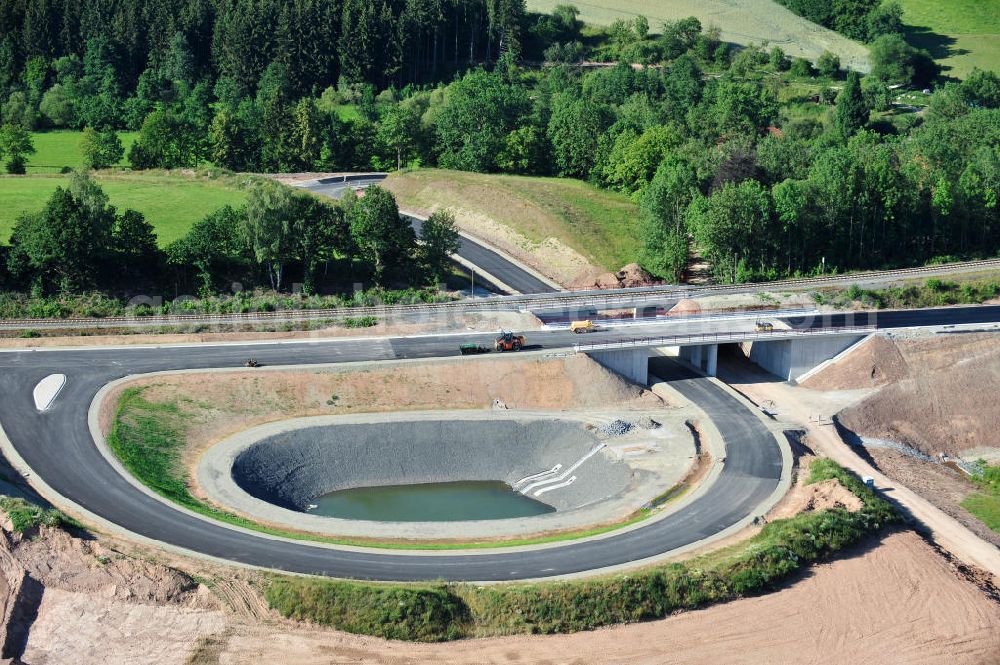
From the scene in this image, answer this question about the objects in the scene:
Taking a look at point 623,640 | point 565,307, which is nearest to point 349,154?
→ point 565,307

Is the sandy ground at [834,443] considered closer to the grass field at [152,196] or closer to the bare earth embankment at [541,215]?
the bare earth embankment at [541,215]

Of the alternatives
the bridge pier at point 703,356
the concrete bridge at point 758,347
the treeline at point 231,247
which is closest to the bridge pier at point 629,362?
the concrete bridge at point 758,347

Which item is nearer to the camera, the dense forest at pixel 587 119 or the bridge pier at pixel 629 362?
the bridge pier at pixel 629 362

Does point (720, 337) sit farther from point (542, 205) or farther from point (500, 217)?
point (500, 217)

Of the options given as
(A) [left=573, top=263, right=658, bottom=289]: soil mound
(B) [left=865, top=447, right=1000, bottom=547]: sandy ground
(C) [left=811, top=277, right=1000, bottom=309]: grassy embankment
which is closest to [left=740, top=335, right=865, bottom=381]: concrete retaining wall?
(C) [left=811, top=277, right=1000, bottom=309]: grassy embankment

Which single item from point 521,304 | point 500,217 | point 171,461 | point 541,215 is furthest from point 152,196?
point 171,461

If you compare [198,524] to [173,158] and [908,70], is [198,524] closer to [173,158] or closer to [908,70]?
[173,158]
